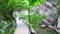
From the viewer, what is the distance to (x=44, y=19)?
1485 cm

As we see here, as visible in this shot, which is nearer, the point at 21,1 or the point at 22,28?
the point at 22,28

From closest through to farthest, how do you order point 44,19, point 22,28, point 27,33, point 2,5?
point 27,33 < point 22,28 < point 2,5 < point 44,19

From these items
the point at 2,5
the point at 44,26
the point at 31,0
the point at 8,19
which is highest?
the point at 31,0

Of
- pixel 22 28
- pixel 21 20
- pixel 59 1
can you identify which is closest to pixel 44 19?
pixel 59 1

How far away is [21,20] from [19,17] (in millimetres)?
522

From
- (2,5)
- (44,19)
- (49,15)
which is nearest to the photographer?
(2,5)

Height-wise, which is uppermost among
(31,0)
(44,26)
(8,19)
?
(31,0)

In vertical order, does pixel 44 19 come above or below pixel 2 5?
below

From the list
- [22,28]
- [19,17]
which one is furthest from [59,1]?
[22,28]

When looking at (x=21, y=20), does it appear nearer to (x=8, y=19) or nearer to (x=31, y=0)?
(x=8, y=19)

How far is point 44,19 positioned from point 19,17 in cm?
395

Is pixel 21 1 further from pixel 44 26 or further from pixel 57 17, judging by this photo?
pixel 57 17

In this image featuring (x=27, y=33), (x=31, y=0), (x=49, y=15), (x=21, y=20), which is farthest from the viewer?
(x=49, y=15)

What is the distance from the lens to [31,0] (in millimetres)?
8078
